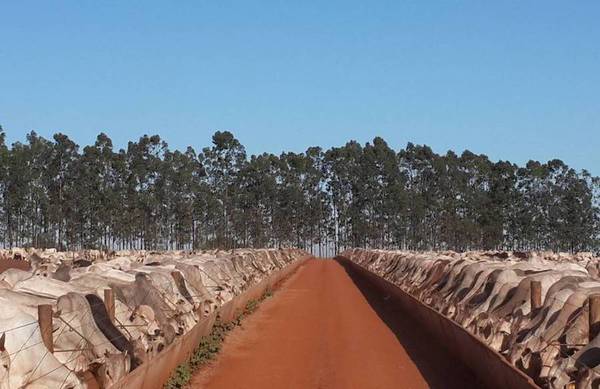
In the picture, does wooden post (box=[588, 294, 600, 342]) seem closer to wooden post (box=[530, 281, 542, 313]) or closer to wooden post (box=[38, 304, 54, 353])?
wooden post (box=[530, 281, 542, 313])

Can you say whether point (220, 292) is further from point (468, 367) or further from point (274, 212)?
point (274, 212)

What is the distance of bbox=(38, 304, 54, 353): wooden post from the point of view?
862 centimetres

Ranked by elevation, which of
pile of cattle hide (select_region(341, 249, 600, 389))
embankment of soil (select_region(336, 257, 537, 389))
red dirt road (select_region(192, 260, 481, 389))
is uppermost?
pile of cattle hide (select_region(341, 249, 600, 389))

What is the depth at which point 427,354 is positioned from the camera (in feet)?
49.2

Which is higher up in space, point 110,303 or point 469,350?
point 110,303

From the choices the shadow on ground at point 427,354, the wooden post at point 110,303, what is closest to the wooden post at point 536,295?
the shadow on ground at point 427,354

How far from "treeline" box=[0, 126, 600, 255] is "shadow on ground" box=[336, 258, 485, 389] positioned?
74.2 metres

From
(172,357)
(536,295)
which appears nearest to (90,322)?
(172,357)

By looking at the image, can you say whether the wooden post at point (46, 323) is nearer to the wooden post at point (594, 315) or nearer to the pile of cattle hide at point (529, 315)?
the pile of cattle hide at point (529, 315)

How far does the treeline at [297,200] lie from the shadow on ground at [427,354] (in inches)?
2922

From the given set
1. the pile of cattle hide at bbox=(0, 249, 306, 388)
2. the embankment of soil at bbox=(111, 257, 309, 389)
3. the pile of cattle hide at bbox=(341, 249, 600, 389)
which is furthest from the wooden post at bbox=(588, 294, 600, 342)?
the pile of cattle hide at bbox=(0, 249, 306, 388)

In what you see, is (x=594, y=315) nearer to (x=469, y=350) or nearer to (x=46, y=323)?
(x=469, y=350)

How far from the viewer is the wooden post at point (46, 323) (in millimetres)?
8617

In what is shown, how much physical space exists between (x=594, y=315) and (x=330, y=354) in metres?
6.48
